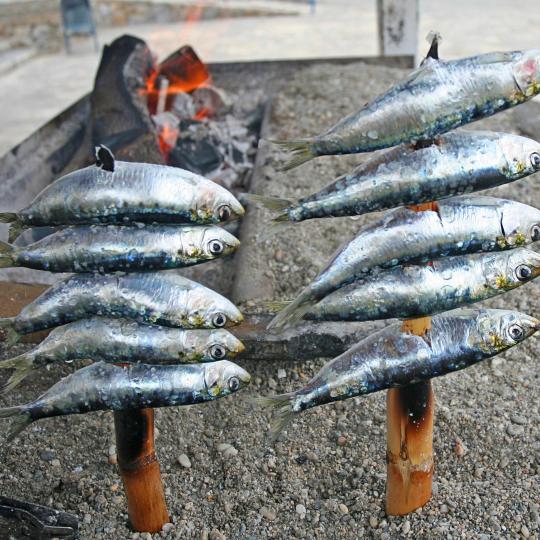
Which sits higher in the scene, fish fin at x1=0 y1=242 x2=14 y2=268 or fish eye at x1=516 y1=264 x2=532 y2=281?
fish fin at x1=0 y1=242 x2=14 y2=268

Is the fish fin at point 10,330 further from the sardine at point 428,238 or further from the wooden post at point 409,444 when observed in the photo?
the wooden post at point 409,444

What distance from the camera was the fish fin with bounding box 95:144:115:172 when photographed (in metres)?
2.36

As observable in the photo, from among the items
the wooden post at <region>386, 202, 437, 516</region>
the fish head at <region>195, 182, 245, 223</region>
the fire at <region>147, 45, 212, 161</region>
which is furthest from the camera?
the fire at <region>147, 45, 212, 161</region>

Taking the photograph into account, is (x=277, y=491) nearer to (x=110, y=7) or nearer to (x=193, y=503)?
(x=193, y=503)

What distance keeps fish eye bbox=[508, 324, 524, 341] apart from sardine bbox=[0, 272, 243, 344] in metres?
0.90

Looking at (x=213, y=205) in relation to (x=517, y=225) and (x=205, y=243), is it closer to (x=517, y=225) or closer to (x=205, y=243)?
(x=205, y=243)

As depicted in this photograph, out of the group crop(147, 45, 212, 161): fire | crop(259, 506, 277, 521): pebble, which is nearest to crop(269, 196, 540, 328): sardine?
crop(259, 506, 277, 521): pebble

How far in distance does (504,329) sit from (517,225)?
0.37 m

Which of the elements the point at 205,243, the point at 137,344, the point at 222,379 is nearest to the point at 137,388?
the point at 137,344

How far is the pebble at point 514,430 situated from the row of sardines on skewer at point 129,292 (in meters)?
1.41

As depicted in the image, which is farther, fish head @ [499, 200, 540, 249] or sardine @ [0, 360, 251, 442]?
sardine @ [0, 360, 251, 442]

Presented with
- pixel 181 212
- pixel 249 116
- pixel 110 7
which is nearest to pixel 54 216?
pixel 181 212

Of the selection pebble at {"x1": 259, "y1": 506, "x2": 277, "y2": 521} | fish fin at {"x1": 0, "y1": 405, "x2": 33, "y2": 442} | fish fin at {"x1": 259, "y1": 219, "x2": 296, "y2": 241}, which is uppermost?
fish fin at {"x1": 259, "y1": 219, "x2": 296, "y2": 241}

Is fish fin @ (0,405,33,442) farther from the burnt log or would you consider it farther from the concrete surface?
the concrete surface
